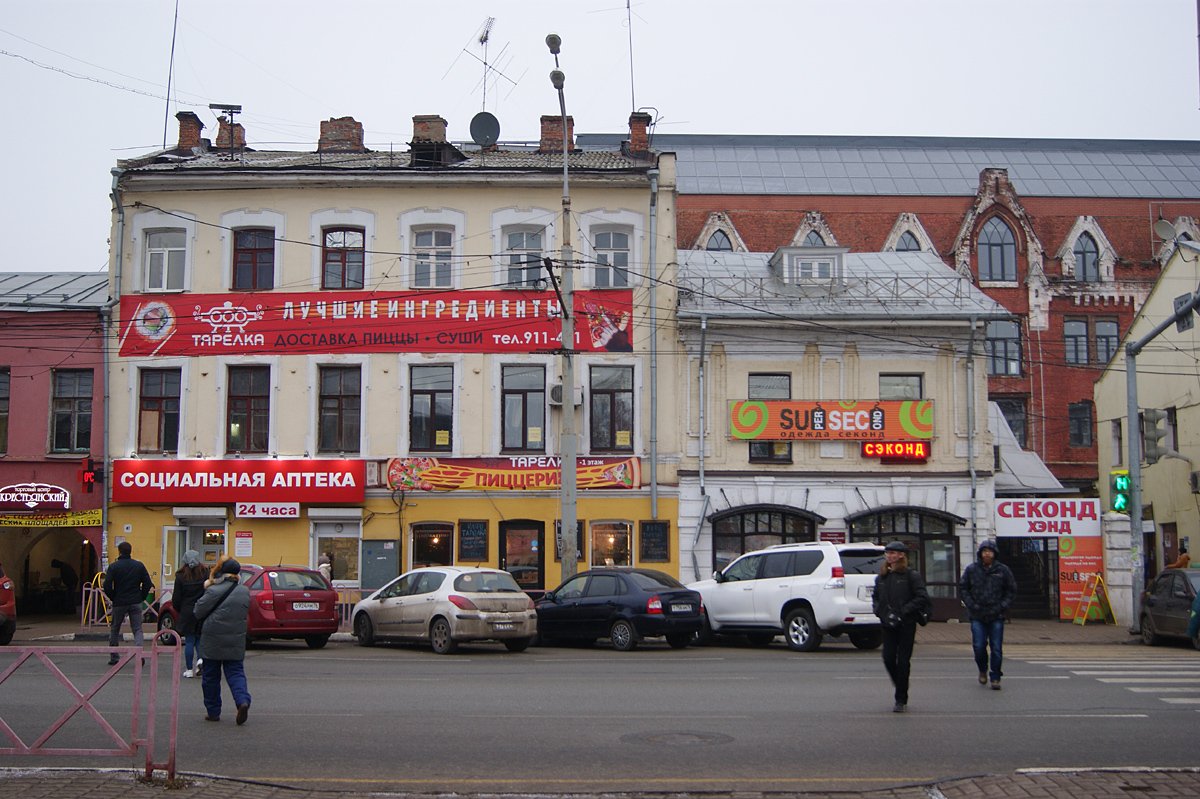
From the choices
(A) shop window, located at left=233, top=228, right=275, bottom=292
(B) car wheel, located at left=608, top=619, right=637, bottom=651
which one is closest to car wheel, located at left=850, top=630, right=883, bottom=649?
(B) car wheel, located at left=608, top=619, right=637, bottom=651

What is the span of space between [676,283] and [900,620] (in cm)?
1858

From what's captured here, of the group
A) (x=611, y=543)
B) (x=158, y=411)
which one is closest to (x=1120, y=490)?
(x=611, y=543)

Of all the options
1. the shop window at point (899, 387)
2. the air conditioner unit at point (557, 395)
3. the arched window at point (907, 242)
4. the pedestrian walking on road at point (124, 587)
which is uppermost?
the arched window at point (907, 242)

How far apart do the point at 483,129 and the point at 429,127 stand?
60.1 inches

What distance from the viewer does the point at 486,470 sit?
2939 centimetres

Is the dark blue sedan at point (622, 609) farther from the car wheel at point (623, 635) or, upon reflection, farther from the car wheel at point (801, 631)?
the car wheel at point (801, 631)

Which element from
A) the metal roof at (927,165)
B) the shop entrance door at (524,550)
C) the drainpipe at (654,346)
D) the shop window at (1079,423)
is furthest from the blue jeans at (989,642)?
the metal roof at (927,165)

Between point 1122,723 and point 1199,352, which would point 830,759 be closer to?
point 1122,723

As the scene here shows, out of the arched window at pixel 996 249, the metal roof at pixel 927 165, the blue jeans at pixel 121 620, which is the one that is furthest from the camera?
the metal roof at pixel 927 165

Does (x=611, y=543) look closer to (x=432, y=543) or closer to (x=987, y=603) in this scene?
(x=432, y=543)

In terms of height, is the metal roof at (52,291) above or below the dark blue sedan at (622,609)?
above

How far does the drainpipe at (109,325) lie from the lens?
1169 inches

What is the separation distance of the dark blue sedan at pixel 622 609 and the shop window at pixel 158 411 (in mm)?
12985

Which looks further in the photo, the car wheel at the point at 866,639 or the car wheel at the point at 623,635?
the car wheel at the point at 623,635
